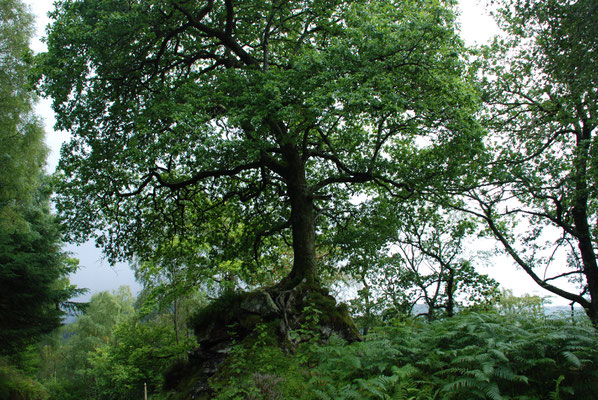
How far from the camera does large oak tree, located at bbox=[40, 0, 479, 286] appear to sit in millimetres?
8227

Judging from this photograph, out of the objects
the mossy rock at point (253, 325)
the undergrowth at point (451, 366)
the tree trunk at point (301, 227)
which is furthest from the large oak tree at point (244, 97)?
the undergrowth at point (451, 366)

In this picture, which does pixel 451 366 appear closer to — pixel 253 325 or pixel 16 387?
pixel 253 325

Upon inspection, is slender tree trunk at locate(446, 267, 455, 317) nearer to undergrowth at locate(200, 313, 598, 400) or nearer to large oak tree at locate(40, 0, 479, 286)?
large oak tree at locate(40, 0, 479, 286)

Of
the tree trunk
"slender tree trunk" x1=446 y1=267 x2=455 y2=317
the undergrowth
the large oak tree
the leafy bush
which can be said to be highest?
→ the large oak tree

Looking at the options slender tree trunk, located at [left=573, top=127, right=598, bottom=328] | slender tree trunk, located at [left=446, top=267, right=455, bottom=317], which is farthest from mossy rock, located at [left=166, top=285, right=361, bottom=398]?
slender tree trunk, located at [left=573, top=127, right=598, bottom=328]

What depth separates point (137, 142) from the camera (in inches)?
353

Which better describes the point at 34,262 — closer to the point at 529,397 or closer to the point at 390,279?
the point at 390,279

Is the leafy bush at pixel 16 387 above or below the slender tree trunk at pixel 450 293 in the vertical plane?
below

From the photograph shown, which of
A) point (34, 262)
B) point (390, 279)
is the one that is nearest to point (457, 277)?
point (390, 279)

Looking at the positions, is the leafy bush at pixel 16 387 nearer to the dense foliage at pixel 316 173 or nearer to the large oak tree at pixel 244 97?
the dense foliage at pixel 316 173

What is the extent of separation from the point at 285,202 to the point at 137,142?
6047 mm

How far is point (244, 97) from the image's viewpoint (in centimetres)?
846

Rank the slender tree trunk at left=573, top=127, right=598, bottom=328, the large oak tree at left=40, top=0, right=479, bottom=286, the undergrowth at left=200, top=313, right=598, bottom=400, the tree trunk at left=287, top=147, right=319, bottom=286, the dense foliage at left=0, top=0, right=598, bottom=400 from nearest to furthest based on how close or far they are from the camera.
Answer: the undergrowth at left=200, top=313, right=598, bottom=400 < the dense foliage at left=0, top=0, right=598, bottom=400 < the large oak tree at left=40, top=0, right=479, bottom=286 < the tree trunk at left=287, top=147, right=319, bottom=286 < the slender tree trunk at left=573, top=127, right=598, bottom=328

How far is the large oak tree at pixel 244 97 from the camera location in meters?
8.23
